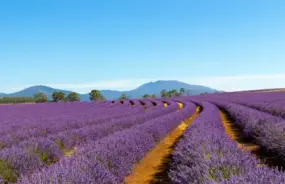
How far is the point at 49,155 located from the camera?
638 centimetres

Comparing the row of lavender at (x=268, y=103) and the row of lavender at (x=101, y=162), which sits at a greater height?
the row of lavender at (x=268, y=103)

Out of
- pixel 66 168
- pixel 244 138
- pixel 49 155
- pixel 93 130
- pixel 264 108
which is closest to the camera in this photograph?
pixel 66 168

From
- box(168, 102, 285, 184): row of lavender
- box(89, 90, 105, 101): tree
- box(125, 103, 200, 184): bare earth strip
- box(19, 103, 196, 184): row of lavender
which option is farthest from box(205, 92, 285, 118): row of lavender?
box(89, 90, 105, 101): tree

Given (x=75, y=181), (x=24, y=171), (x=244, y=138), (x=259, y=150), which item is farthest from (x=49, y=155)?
(x=244, y=138)

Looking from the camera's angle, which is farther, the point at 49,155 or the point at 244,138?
the point at 244,138

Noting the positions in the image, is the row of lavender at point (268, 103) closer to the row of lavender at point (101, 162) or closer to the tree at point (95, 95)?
the row of lavender at point (101, 162)

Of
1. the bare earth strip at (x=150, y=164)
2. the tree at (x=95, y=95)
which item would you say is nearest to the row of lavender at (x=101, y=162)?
the bare earth strip at (x=150, y=164)

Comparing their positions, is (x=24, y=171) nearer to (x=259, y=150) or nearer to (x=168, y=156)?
(x=168, y=156)

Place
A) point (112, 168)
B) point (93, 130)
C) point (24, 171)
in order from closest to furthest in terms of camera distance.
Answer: point (112, 168) → point (24, 171) → point (93, 130)

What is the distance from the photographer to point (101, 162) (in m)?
4.70

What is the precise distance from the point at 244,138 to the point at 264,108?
23.2 ft

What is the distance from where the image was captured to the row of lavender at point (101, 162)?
3.40 m

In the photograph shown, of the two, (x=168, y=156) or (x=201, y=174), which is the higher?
(x=201, y=174)

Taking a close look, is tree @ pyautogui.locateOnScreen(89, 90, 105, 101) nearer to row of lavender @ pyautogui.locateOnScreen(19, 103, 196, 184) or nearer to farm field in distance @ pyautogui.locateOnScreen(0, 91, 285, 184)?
farm field in distance @ pyautogui.locateOnScreen(0, 91, 285, 184)
